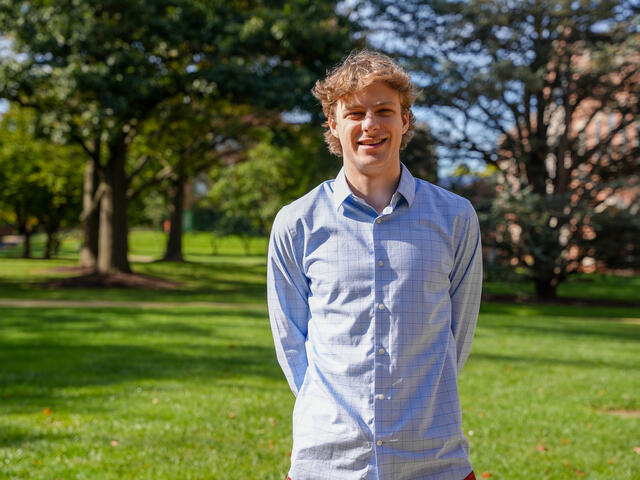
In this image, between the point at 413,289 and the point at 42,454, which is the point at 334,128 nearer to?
the point at 413,289

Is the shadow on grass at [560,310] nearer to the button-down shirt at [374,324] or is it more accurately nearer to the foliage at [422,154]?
the foliage at [422,154]

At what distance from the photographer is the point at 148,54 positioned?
61.7ft

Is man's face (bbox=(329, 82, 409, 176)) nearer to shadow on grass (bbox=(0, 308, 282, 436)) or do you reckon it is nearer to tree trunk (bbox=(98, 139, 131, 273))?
shadow on grass (bbox=(0, 308, 282, 436))

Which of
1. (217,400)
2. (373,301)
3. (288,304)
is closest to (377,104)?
(373,301)

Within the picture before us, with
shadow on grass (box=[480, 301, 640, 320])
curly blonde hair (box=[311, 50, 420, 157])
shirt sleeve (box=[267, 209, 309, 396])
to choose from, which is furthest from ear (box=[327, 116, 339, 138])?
shadow on grass (box=[480, 301, 640, 320])

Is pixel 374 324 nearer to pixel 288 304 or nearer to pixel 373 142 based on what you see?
pixel 288 304

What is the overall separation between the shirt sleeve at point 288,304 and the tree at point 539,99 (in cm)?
1745

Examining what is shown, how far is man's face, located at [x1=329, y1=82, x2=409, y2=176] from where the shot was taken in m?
2.18

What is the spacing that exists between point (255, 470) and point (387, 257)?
9.61 ft

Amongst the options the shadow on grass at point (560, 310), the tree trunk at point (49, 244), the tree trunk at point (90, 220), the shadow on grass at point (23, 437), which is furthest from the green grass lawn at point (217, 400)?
the tree trunk at point (49, 244)

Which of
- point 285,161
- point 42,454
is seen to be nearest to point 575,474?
point 42,454

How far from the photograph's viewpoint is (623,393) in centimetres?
730

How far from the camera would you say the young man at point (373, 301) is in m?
2.08

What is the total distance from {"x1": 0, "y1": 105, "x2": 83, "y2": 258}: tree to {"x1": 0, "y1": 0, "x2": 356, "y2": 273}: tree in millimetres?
8437
